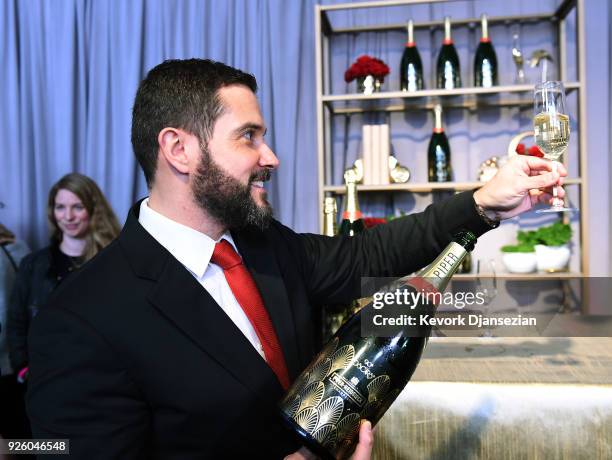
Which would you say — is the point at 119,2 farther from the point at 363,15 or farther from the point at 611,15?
the point at 611,15

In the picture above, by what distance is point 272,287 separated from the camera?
2.99 feet

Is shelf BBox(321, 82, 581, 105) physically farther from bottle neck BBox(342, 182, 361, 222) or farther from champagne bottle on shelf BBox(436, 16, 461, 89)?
bottle neck BBox(342, 182, 361, 222)

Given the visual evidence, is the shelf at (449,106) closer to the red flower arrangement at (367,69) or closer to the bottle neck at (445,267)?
the red flower arrangement at (367,69)

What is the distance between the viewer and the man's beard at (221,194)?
87 centimetres

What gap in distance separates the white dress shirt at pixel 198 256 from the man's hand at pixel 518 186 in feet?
1.36

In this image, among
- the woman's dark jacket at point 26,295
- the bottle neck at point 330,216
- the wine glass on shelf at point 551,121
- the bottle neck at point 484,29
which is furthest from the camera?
the bottle neck at point 484,29

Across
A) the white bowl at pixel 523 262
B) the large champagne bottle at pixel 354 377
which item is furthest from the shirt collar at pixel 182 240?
the white bowl at pixel 523 262

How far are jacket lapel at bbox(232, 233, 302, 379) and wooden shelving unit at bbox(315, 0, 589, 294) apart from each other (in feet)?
4.45

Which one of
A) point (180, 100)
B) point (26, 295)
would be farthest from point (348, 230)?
point (26, 295)

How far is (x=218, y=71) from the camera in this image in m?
0.90

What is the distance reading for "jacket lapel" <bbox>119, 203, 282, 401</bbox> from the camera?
29.7 inches

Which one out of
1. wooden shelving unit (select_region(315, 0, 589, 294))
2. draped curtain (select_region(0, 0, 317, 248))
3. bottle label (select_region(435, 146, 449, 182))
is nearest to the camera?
wooden shelving unit (select_region(315, 0, 589, 294))

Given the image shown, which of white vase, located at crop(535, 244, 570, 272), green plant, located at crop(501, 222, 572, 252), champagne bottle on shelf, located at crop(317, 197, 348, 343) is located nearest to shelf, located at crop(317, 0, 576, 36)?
green plant, located at crop(501, 222, 572, 252)

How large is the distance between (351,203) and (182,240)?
24.7 inches
